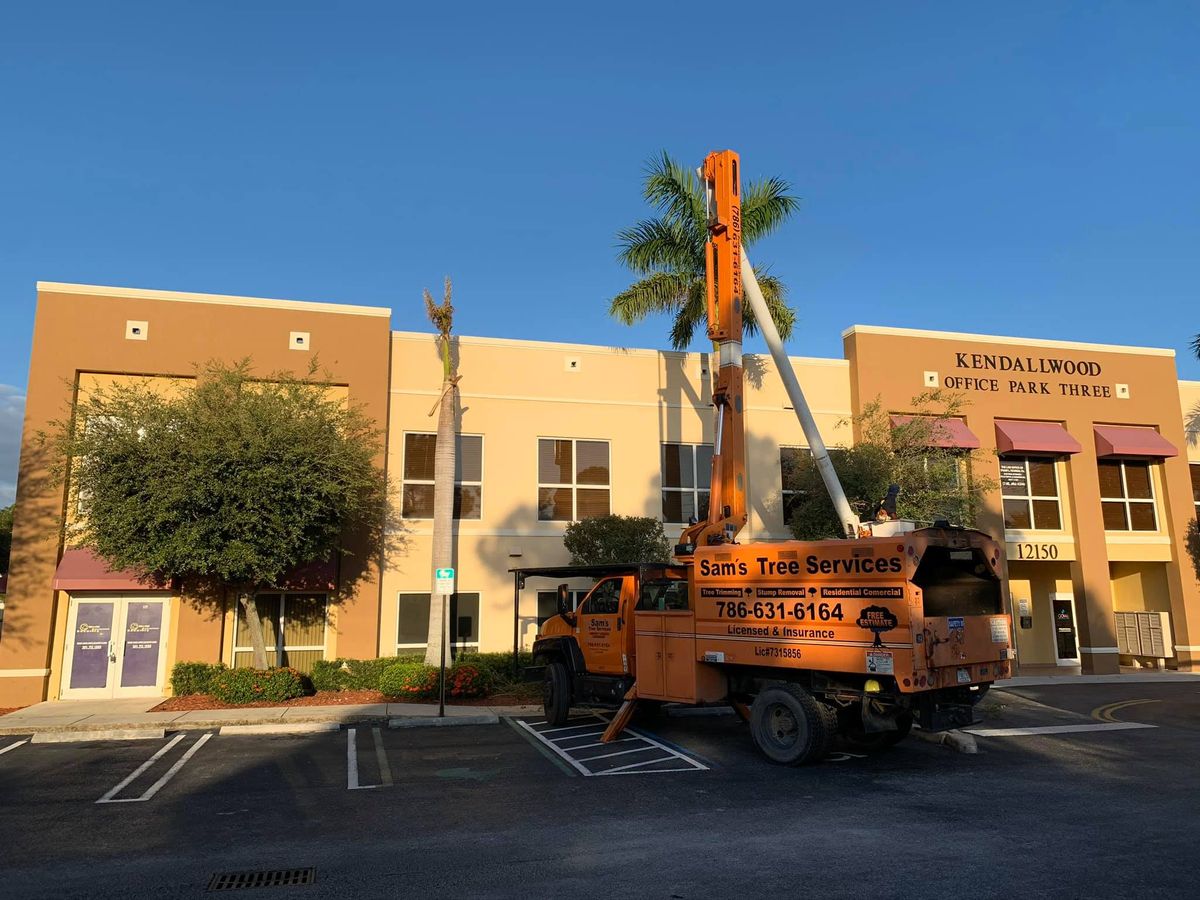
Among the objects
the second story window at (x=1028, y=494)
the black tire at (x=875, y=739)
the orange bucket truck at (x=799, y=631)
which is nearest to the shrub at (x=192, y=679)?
the orange bucket truck at (x=799, y=631)

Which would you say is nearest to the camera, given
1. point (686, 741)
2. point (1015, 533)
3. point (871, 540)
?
point (871, 540)

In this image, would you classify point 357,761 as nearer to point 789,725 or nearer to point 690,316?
point 789,725

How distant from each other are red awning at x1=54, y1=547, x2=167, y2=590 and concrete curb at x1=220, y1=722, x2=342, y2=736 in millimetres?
4872

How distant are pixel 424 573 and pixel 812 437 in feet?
32.7

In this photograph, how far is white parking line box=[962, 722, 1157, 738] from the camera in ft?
43.9

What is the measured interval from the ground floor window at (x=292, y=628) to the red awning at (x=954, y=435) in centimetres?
1509

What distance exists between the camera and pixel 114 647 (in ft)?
60.0

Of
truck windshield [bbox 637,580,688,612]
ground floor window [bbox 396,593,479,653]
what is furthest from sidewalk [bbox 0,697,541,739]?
truck windshield [bbox 637,580,688,612]

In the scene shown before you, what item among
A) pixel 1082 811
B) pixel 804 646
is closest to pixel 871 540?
pixel 804 646

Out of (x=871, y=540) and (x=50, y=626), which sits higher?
(x=871, y=540)

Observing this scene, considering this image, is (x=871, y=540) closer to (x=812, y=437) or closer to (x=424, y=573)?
(x=812, y=437)

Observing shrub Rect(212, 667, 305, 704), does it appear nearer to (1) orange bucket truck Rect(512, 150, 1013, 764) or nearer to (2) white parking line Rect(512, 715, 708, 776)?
(2) white parking line Rect(512, 715, 708, 776)

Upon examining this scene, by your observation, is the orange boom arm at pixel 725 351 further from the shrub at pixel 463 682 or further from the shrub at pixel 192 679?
the shrub at pixel 192 679

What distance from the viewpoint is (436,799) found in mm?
9141
